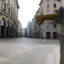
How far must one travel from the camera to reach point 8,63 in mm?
8906

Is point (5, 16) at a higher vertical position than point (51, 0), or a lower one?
lower

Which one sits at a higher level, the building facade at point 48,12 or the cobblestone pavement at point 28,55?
the building facade at point 48,12

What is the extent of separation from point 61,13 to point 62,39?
1.20 ft

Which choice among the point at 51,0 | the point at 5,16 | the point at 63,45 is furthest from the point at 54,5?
the point at 63,45

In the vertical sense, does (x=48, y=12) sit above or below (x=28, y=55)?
above

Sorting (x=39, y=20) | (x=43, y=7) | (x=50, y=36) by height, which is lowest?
(x=50, y=36)

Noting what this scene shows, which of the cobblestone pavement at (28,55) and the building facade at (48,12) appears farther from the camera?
the building facade at (48,12)

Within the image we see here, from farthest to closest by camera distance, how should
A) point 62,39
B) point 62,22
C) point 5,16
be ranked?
1. point 5,16
2. point 62,39
3. point 62,22

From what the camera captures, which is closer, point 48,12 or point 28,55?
point 28,55

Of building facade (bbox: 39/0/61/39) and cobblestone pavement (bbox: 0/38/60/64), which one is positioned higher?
building facade (bbox: 39/0/61/39)

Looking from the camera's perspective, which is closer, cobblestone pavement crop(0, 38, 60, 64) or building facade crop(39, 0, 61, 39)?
cobblestone pavement crop(0, 38, 60, 64)

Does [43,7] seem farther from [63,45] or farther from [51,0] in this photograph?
[63,45]

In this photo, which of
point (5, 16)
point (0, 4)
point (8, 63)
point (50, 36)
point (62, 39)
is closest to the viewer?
point (62, 39)

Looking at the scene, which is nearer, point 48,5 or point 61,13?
point 61,13
